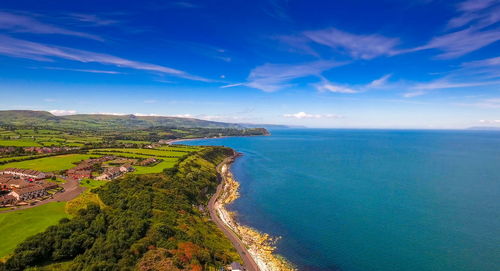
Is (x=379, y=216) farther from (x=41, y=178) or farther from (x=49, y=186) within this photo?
(x=41, y=178)

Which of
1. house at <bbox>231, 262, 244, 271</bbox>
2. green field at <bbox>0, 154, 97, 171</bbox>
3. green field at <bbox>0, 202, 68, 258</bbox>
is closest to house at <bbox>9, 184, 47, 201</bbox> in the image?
green field at <bbox>0, 202, 68, 258</bbox>

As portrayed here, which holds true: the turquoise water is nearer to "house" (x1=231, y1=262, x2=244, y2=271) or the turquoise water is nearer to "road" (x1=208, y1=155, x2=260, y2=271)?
"road" (x1=208, y1=155, x2=260, y2=271)

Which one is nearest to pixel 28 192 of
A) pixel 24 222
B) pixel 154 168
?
pixel 24 222

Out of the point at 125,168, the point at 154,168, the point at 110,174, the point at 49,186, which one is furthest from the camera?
the point at 154,168

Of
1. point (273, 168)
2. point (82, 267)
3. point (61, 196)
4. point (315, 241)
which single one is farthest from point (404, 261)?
point (273, 168)

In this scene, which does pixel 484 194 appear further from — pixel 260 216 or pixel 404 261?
pixel 260 216

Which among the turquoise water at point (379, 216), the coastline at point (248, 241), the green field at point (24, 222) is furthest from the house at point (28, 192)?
the turquoise water at point (379, 216)

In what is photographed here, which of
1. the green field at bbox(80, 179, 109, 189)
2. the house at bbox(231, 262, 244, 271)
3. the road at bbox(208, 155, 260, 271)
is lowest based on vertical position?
the road at bbox(208, 155, 260, 271)

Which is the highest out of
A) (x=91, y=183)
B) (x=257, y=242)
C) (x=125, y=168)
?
(x=125, y=168)
